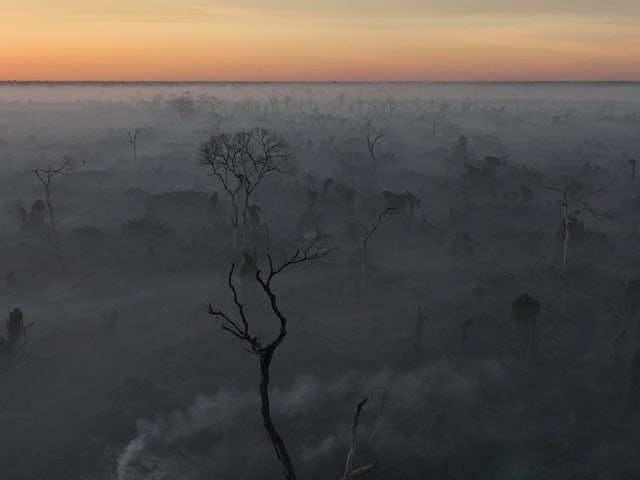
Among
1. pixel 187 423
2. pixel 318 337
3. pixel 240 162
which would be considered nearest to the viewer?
pixel 187 423

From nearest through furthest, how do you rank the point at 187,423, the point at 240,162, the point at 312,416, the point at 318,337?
the point at 187,423 < the point at 312,416 < the point at 318,337 < the point at 240,162

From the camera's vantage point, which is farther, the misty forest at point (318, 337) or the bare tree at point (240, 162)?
the bare tree at point (240, 162)

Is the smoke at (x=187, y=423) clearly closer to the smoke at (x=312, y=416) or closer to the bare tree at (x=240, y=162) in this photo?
the smoke at (x=312, y=416)

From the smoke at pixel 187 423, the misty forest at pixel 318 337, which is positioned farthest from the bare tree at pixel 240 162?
the smoke at pixel 187 423

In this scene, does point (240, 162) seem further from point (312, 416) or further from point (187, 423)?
point (312, 416)

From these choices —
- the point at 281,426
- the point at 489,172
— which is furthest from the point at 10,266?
the point at 489,172

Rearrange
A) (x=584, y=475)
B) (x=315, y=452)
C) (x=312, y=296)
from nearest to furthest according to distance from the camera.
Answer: (x=584, y=475) < (x=315, y=452) < (x=312, y=296)

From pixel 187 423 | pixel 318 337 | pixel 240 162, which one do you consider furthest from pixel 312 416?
pixel 240 162

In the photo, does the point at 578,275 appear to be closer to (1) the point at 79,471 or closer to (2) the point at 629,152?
(1) the point at 79,471
